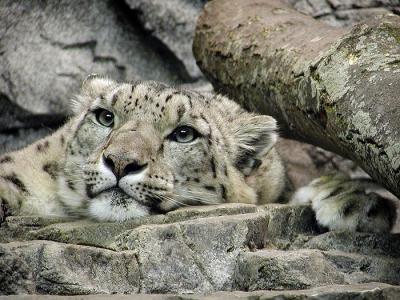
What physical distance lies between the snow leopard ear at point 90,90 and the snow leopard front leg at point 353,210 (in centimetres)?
148

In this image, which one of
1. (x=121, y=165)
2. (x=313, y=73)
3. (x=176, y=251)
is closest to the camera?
(x=176, y=251)

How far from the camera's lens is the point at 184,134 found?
4.94 m

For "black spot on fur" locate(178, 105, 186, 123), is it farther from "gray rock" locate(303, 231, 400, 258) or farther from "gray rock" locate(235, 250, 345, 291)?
"gray rock" locate(235, 250, 345, 291)

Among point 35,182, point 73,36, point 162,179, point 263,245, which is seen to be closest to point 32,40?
point 73,36

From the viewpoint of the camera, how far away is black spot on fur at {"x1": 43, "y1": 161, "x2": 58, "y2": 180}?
16.9 ft

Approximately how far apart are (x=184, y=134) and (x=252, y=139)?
0.64 meters

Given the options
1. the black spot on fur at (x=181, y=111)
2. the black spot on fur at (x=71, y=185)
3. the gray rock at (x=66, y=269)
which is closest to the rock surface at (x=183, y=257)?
the gray rock at (x=66, y=269)

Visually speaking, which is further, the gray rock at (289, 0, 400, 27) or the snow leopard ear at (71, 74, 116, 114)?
the gray rock at (289, 0, 400, 27)

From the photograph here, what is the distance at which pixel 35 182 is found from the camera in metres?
5.09

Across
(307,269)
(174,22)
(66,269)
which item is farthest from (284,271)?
(174,22)

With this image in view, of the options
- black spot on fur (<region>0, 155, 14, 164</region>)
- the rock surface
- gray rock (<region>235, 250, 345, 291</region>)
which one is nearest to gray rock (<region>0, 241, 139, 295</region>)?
the rock surface

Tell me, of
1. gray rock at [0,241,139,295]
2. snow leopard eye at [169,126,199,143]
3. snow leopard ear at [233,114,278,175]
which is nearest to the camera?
gray rock at [0,241,139,295]

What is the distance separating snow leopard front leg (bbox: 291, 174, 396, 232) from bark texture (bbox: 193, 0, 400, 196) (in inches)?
10.1

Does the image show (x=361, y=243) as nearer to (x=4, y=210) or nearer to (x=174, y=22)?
(x=4, y=210)
